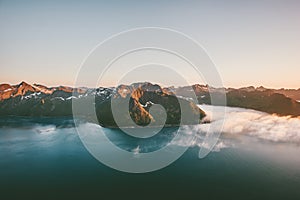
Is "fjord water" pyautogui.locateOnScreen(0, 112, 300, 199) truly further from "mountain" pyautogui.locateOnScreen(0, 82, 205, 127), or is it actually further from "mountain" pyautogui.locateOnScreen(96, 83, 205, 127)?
"mountain" pyautogui.locateOnScreen(0, 82, 205, 127)

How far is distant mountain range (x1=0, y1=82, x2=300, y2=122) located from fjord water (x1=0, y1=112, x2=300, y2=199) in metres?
42.0

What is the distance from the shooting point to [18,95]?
542ft

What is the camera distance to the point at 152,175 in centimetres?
4262

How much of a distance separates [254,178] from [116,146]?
36.5 m

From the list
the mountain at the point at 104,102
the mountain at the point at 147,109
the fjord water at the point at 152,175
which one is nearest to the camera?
the fjord water at the point at 152,175

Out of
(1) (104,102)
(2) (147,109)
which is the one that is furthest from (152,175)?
(1) (104,102)

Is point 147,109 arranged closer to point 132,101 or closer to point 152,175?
point 132,101

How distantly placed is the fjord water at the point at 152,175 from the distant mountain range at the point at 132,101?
42017 mm

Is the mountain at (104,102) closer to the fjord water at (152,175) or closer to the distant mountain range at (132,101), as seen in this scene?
the distant mountain range at (132,101)

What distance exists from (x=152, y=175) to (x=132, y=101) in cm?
7187

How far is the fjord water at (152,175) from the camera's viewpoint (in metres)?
34.6

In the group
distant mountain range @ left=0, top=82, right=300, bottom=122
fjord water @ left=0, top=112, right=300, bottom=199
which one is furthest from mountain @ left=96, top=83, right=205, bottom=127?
fjord water @ left=0, top=112, right=300, bottom=199

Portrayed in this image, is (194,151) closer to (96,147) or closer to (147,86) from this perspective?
(96,147)

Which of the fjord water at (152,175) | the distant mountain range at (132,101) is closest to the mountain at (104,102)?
the distant mountain range at (132,101)
